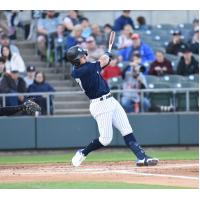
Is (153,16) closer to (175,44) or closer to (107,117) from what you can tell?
(175,44)

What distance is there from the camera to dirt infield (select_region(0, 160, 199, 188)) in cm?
1168

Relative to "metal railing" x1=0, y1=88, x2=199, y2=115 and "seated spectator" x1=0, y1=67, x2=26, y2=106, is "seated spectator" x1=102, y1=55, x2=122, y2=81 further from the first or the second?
"seated spectator" x1=0, y1=67, x2=26, y2=106

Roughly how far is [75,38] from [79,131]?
271 centimetres

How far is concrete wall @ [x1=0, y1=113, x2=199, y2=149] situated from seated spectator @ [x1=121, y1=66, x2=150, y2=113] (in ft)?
0.67

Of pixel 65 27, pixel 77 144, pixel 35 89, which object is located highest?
pixel 65 27

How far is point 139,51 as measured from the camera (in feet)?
61.3

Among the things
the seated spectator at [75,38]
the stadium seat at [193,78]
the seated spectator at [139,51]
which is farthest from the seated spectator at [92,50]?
the stadium seat at [193,78]

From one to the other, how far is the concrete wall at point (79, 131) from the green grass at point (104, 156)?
0.24 meters

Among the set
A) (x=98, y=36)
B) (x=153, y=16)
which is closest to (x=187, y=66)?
(x=98, y=36)
